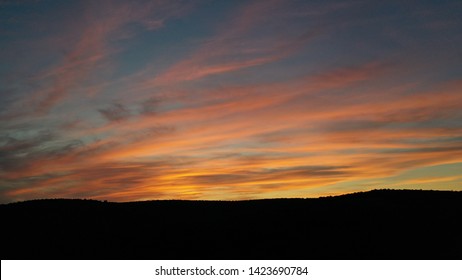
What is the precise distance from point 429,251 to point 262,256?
5.66 meters

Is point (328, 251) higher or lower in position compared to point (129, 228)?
lower

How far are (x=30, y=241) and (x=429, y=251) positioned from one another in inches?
579

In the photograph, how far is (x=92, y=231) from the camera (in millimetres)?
21219

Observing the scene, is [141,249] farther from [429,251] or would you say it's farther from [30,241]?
[429,251]

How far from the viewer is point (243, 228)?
2100 centimetres

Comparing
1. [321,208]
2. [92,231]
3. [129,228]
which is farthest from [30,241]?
[321,208]

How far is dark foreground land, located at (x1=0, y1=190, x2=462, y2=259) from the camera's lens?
1817cm

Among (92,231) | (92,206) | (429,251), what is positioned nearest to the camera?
(429,251)

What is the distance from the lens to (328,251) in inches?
711

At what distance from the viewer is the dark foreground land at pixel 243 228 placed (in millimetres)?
18172
